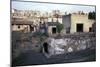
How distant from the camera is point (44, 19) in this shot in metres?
2.25

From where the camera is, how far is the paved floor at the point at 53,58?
2158 millimetres

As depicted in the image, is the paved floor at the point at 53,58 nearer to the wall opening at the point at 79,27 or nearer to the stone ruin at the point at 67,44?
the stone ruin at the point at 67,44

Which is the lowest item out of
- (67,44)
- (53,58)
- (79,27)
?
(53,58)

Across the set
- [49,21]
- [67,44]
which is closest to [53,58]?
[67,44]

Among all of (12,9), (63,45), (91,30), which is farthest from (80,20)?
(12,9)

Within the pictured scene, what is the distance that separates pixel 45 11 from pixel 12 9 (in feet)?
1.45

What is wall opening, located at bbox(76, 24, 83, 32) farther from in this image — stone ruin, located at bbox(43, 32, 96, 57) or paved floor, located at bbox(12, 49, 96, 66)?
paved floor, located at bbox(12, 49, 96, 66)

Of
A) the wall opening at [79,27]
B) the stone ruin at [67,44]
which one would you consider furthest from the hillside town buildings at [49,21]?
the stone ruin at [67,44]

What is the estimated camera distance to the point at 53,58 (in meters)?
2.29

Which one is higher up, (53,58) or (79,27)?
(79,27)

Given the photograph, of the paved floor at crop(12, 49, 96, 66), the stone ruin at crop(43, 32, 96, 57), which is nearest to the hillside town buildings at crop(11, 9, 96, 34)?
the stone ruin at crop(43, 32, 96, 57)

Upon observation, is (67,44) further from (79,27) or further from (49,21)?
(49,21)

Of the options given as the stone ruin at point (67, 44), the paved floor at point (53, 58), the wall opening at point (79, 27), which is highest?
the wall opening at point (79, 27)

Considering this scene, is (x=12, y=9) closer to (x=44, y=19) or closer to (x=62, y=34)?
(x=44, y=19)
